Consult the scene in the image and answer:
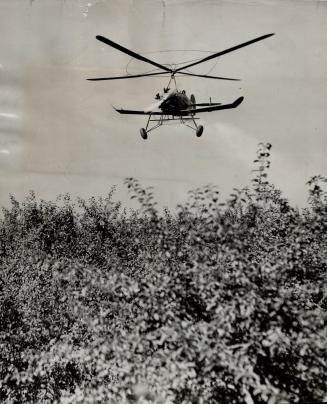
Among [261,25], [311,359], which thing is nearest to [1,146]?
[261,25]

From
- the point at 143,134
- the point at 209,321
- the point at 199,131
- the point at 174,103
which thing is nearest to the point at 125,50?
the point at 174,103

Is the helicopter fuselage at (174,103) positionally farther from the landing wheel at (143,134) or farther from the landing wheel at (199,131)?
the landing wheel at (143,134)

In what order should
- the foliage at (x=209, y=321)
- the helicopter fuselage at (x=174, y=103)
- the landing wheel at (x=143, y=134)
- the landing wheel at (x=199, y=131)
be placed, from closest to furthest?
the foliage at (x=209, y=321) → the landing wheel at (x=199, y=131) → the helicopter fuselage at (x=174, y=103) → the landing wheel at (x=143, y=134)

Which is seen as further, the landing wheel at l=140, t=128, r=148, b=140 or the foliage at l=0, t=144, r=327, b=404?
the landing wheel at l=140, t=128, r=148, b=140

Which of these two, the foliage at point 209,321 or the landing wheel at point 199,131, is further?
the landing wheel at point 199,131

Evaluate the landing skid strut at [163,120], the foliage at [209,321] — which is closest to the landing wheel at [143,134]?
the landing skid strut at [163,120]

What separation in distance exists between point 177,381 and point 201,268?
158 cm

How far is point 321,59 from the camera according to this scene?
12781mm

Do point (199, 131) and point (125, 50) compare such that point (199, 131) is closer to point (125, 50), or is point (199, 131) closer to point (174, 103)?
point (174, 103)

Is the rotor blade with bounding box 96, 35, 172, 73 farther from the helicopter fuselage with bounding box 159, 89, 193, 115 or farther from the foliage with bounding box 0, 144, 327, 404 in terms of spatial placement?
the foliage with bounding box 0, 144, 327, 404

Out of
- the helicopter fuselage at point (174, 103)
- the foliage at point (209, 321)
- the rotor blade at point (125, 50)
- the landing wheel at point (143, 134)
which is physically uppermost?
the helicopter fuselage at point (174, 103)

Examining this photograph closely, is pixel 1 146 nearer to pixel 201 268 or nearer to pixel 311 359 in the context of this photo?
pixel 201 268

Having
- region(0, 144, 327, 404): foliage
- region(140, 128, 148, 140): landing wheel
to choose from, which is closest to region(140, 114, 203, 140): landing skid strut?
region(140, 128, 148, 140): landing wheel

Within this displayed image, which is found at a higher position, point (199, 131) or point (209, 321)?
point (199, 131)
